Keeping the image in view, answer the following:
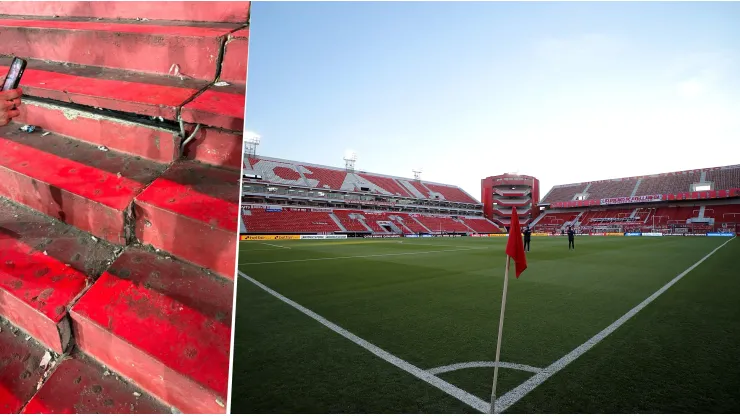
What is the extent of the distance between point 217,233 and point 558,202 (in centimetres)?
Result: 7106

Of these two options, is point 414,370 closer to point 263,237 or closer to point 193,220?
point 193,220

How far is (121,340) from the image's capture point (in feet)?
3.53

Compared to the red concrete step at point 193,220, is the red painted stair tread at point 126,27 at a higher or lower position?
higher

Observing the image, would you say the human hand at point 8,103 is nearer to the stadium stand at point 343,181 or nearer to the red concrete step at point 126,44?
the red concrete step at point 126,44

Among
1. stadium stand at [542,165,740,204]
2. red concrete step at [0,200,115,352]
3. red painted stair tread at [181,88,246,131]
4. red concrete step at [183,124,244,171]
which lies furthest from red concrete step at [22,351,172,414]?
stadium stand at [542,165,740,204]

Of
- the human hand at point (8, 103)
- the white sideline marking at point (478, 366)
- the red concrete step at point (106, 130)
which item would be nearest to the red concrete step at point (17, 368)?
the red concrete step at point (106, 130)

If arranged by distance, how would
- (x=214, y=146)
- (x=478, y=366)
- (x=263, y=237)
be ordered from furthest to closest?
1. (x=263, y=237)
2. (x=478, y=366)
3. (x=214, y=146)

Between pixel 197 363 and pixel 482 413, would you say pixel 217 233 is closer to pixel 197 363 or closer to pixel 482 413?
pixel 197 363

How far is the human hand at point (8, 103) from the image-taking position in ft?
6.40

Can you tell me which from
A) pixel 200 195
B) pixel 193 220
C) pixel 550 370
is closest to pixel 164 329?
pixel 193 220

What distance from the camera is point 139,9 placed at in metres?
2.66

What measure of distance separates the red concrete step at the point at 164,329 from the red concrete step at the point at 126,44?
54.5 inches

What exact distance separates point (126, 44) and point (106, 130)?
0.84 meters

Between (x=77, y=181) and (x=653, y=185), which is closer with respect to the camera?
(x=77, y=181)
